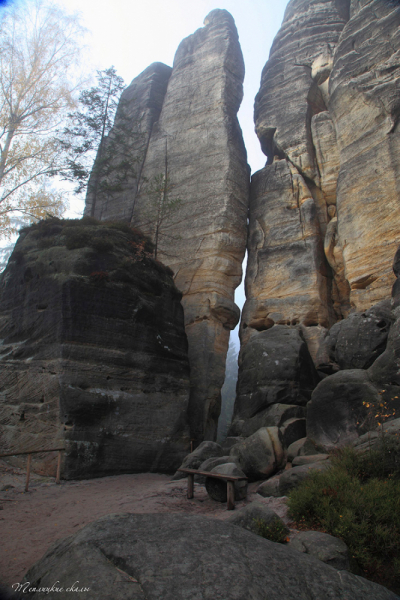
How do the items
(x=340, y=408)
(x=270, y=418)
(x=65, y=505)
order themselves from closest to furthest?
(x=65, y=505), (x=340, y=408), (x=270, y=418)

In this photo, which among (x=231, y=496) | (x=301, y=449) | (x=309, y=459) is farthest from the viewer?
(x=301, y=449)

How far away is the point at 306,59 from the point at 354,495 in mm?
24521

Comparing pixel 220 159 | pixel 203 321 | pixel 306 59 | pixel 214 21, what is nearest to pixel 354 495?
pixel 203 321

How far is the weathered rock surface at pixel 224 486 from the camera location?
8.38 m

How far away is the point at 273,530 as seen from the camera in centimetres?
576

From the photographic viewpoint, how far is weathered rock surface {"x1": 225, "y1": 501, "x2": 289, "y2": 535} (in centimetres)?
589

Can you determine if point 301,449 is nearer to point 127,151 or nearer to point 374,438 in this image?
point 374,438

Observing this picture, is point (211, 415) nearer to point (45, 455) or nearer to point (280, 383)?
point (280, 383)

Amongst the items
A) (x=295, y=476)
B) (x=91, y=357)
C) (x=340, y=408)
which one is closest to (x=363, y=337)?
(x=340, y=408)

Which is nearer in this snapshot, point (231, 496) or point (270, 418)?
point (231, 496)

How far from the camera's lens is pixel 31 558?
18.1ft

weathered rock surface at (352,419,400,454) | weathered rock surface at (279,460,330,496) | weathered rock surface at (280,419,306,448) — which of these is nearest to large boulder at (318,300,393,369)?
weathered rock surface at (280,419,306,448)

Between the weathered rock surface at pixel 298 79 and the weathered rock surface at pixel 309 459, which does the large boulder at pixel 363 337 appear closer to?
the weathered rock surface at pixel 309 459

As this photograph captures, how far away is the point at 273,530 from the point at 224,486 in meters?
2.75
